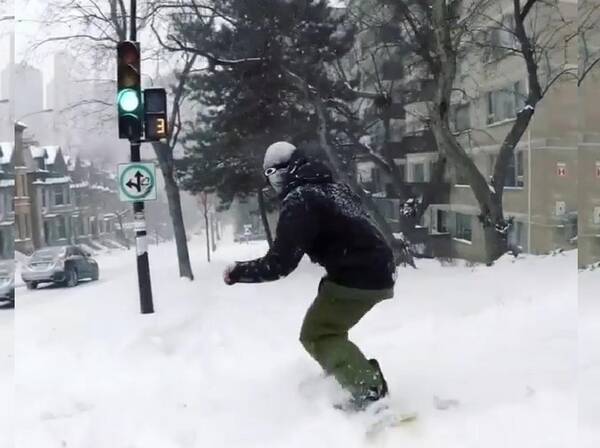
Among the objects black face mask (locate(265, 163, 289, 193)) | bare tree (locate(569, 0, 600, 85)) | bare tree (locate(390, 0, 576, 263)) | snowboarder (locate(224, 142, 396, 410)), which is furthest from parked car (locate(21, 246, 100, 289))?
bare tree (locate(569, 0, 600, 85))

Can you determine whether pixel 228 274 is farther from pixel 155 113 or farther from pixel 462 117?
pixel 462 117

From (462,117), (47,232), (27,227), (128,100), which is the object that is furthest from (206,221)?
(462,117)

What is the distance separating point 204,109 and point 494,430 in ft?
8.05

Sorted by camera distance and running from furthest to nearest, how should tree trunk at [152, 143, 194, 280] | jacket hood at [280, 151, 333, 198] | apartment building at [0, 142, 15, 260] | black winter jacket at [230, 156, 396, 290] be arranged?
tree trunk at [152, 143, 194, 280] < apartment building at [0, 142, 15, 260] < jacket hood at [280, 151, 333, 198] < black winter jacket at [230, 156, 396, 290]

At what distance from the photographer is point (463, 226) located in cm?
390

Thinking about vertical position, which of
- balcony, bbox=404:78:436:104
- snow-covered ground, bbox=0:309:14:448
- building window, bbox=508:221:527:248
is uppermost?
balcony, bbox=404:78:436:104

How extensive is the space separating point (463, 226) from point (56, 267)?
252 cm

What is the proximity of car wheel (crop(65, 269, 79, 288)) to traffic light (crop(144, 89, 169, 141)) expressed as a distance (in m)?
0.92

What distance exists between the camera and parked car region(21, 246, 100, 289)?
358 centimetres

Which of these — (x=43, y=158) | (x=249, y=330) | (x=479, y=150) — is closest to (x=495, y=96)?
(x=479, y=150)

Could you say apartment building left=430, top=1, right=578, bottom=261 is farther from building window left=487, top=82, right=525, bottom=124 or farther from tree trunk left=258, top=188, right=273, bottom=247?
tree trunk left=258, top=188, right=273, bottom=247

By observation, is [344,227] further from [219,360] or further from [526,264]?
[526,264]

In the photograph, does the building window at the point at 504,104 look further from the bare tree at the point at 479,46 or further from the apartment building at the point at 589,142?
the apartment building at the point at 589,142

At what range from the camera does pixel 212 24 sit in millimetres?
3686
